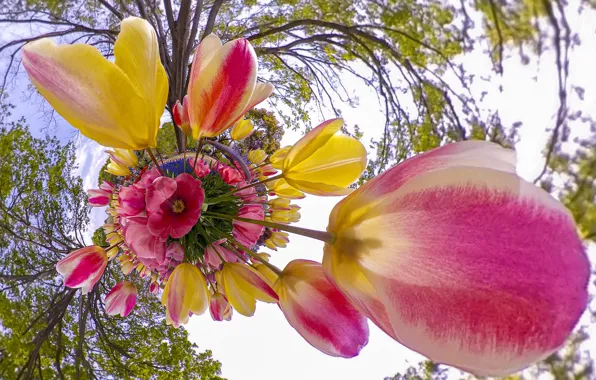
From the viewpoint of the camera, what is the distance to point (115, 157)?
0.42 m

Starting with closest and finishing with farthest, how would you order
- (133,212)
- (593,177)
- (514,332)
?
(514,332) < (133,212) < (593,177)

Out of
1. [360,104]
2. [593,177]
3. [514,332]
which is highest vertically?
[360,104]

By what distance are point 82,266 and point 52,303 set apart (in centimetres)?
63

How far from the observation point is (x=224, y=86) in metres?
0.22

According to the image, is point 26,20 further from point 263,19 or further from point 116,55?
point 116,55

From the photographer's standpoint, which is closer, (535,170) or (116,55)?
(116,55)

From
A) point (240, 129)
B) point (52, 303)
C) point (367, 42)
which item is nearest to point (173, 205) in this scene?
point (240, 129)

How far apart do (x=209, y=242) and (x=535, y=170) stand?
12.3 inches

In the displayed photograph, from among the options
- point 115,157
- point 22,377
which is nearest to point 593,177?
point 115,157

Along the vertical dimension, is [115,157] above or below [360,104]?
below

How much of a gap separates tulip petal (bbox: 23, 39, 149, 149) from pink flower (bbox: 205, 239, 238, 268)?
0.42ft

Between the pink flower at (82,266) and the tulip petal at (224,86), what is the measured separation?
0.17 m

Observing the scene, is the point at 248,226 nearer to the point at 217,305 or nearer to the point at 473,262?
the point at 217,305

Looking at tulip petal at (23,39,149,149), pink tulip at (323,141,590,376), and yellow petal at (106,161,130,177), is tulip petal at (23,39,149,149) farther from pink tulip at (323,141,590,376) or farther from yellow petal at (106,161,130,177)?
yellow petal at (106,161,130,177)
